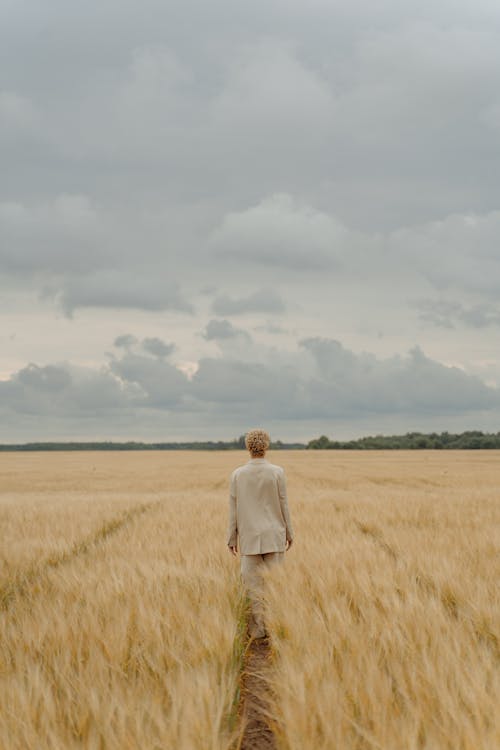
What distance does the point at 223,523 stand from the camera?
38.3 feet

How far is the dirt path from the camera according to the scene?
328 cm

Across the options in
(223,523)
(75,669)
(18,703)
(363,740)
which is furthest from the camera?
(223,523)

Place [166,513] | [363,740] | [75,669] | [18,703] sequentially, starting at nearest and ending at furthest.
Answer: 1. [363,740]
2. [18,703]
3. [75,669]
4. [166,513]

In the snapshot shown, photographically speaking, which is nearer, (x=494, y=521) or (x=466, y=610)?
(x=466, y=610)

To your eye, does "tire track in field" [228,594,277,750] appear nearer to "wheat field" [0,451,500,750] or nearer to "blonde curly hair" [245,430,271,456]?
"wheat field" [0,451,500,750]

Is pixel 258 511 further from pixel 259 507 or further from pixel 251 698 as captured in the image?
pixel 251 698

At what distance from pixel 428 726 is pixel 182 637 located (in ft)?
5.99

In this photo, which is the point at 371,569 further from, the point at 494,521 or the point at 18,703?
the point at 494,521

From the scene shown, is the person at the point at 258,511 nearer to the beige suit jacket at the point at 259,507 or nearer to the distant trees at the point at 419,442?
the beige suit jacket at the point at 259,507

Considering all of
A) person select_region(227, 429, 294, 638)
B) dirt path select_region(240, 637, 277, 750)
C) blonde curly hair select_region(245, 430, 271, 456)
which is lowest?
dirt path select_region(240, 637, 277, 750)

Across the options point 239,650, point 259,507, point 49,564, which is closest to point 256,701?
point 239,650

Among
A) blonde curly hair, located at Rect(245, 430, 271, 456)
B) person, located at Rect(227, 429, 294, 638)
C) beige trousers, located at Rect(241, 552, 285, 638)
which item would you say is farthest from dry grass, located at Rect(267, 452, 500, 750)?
blonde curly hair, located at Rect(245, 430, 271, 456)

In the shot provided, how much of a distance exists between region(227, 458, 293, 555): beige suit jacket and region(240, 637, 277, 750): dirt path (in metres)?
1.05

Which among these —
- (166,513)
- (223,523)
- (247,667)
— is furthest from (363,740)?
(166,513)
